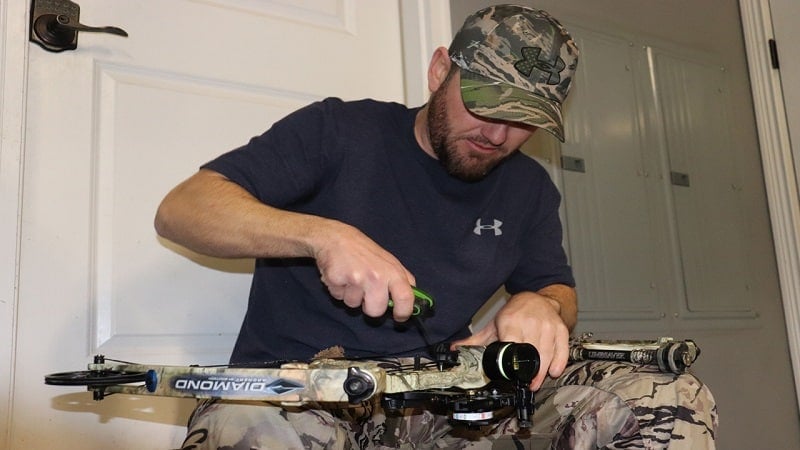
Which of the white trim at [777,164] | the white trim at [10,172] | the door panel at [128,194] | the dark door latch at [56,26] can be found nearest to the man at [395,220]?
the door panel at [128,194]

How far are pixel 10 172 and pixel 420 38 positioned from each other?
0.93 m

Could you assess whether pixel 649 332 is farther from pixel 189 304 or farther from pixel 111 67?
pixel 111 67

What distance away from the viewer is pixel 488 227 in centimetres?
143

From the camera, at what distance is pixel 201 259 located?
151 centimetres

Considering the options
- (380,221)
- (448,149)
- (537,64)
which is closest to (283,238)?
(380,221)

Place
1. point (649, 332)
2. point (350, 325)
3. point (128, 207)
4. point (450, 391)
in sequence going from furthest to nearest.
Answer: point (649, 332), point (128, 207), point (350, 325), point (450, 391)

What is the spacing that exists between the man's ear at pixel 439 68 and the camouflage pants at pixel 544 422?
1.91 feet

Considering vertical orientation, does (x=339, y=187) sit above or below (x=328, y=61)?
below

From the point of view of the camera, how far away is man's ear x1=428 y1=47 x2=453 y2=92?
4.64 ft

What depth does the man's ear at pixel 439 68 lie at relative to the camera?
1.42 m

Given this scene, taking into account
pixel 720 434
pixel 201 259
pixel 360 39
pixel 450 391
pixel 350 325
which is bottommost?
pixel 720 434

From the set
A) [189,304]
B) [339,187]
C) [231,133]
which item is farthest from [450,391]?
[231,133]

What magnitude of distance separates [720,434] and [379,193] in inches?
55.5

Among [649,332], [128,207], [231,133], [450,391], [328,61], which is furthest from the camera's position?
[649,332]
